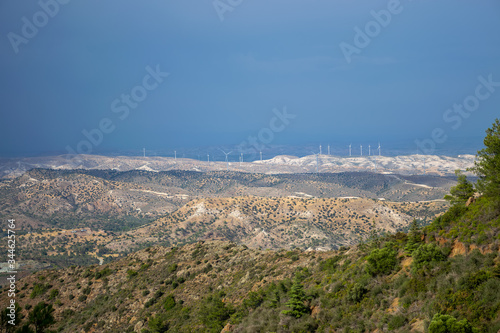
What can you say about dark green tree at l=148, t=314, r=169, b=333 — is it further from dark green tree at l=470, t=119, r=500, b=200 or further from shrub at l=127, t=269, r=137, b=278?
dark green tree at l=470, t=119, r=500, b=200

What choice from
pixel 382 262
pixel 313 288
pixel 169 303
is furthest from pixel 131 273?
pixel 382 262

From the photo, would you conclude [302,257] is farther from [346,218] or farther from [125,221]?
[125,221]

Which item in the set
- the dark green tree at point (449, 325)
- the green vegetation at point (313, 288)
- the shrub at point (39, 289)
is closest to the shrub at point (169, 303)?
the green vegetation at point (313, 288)

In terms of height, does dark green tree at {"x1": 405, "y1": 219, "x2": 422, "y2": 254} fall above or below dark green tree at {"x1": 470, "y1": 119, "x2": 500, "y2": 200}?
below

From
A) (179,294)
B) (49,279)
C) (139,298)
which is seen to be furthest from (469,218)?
(49,279)

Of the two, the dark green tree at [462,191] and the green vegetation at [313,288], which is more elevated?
the dark green tree at [462,191]

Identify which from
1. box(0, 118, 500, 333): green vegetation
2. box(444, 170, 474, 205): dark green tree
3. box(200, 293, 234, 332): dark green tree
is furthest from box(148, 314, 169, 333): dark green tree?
box(444, 170, 474, 205): dark green tree

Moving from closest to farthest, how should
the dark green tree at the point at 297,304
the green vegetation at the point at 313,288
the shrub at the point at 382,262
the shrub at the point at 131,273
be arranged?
the green vegetation at the point at 313,288, the shrub at the point at 382,262, the dark green tree at the point at 297,304, the shrub at the point at 131,273

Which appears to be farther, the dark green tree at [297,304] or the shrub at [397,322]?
the dark green tree at [297,304]

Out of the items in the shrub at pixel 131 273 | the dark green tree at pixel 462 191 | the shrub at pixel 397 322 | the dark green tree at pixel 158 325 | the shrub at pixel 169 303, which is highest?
the dark green tree at pixel 462 191

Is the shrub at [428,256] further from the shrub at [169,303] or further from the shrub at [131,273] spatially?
the shrub at [131,273]

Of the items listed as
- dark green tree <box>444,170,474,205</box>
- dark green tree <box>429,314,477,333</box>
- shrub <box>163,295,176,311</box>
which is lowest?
shrub <box>163,295,176,311</box>

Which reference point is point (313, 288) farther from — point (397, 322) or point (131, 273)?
point (131, 273)

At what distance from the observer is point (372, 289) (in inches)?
875
